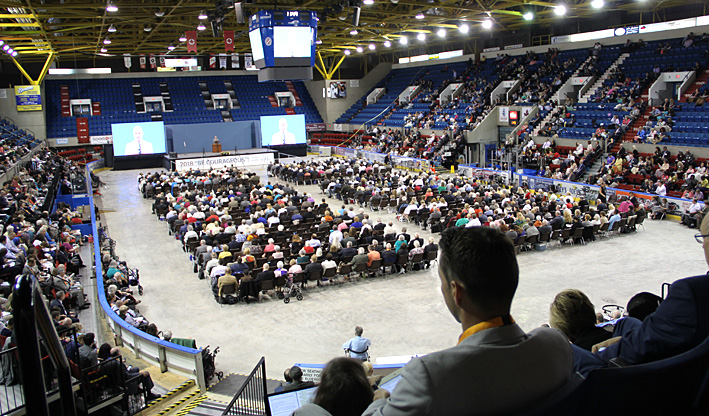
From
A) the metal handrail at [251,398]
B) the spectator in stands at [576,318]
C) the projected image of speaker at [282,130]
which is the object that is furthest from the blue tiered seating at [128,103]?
the spectator in stands at [576,318]

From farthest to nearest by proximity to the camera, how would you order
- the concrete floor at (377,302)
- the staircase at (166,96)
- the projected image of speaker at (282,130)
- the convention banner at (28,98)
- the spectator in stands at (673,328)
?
the staircase at (166,96) < the projected image of speaker at (282,130) < the convention banner at (28,98) < the concrete floor at (377,302) < the spectator in stands at (673,328)

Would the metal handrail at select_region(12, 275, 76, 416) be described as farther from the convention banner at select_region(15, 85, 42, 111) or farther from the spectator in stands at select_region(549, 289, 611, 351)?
Answer: the convention banner at select_region(15, 85, 42, 111)

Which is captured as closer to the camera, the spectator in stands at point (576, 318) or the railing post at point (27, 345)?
the railing post at point (27, 345)

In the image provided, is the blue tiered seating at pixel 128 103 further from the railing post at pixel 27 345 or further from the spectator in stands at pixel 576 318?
the railing post at pixel 27 345

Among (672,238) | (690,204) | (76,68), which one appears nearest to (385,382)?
(672,238)

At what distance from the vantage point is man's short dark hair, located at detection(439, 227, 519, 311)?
69.7 inches

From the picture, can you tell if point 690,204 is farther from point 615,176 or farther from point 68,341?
point 68,341

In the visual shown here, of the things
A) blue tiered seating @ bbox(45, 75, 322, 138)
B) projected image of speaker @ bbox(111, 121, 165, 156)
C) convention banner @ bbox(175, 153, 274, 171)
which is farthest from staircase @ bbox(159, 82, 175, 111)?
convention banner @ bbox(175, 153, 274, 171)

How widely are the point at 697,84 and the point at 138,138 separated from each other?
33.4 meters

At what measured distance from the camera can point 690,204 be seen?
1919cm

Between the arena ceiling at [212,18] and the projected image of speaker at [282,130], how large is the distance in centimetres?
584

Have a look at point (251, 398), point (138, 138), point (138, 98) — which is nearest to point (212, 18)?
point (138, 138)

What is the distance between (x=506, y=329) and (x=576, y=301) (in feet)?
6.41

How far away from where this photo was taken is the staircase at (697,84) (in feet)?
87.9
